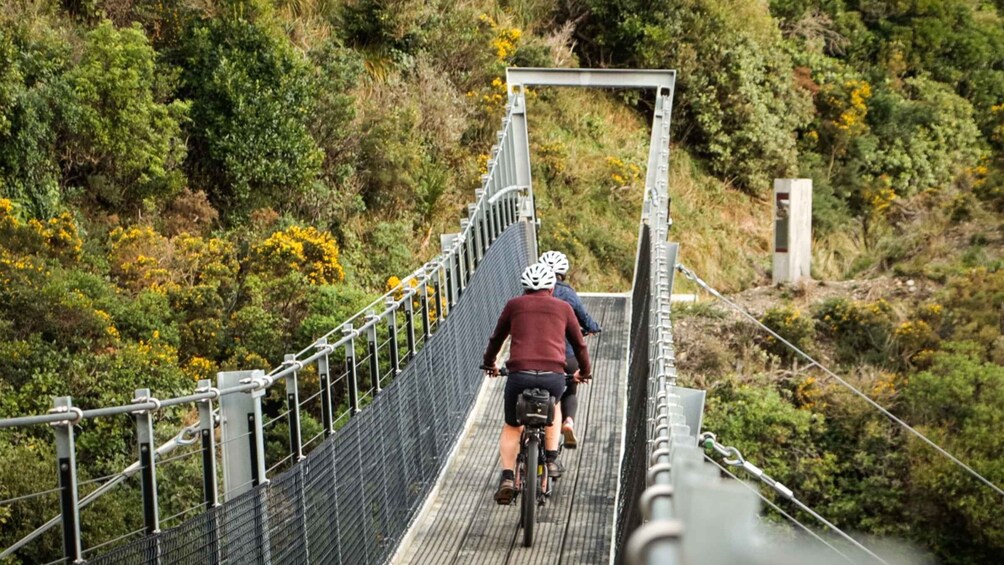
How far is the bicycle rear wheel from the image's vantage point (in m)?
6.95

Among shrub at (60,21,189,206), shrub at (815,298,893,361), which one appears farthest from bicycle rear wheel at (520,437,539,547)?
shrub at (815,298,893,361)

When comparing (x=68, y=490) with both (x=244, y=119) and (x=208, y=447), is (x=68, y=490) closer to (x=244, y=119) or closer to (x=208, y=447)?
(x=208, y=447)

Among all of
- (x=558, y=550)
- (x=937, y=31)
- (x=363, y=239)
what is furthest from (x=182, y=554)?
(x=937, y=31)

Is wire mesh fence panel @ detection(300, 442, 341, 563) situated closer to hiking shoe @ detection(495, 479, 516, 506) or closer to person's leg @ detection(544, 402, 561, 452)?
hiking shoe @ detection(495, 479, 516, 506)

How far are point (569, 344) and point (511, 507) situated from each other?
3.51ft

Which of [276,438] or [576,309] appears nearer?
[576,309]

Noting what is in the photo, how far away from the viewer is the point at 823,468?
1416cm

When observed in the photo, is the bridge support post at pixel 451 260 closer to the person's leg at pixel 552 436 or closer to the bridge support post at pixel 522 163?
the person's leg at pixel 552 436

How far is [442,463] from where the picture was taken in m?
8.96

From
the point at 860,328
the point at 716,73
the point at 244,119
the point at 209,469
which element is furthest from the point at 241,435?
the point at 716,73

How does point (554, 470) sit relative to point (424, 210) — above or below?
below

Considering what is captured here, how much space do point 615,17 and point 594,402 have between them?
1625cm

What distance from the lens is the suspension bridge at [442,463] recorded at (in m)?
2.01

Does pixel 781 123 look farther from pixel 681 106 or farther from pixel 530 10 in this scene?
pixel 530 10
